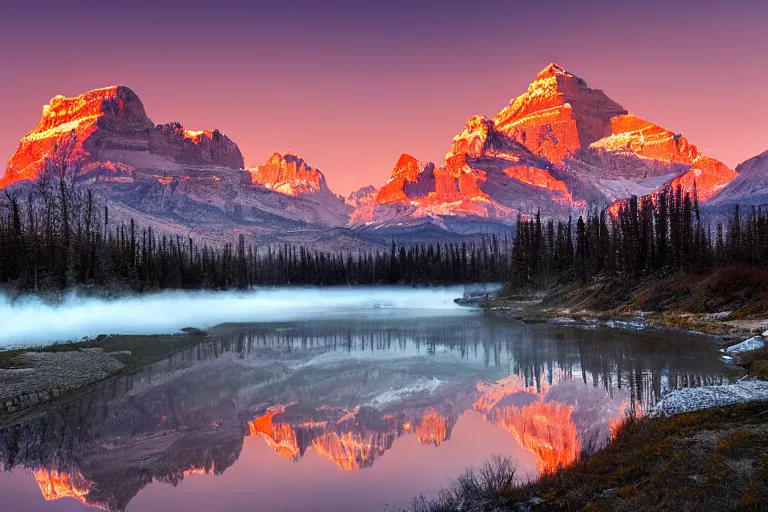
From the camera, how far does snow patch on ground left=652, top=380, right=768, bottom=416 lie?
1745 cm

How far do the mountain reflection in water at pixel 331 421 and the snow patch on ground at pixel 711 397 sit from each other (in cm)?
221

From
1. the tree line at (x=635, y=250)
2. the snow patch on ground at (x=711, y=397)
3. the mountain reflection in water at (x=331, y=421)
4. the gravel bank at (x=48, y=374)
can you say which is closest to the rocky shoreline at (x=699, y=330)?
the snow patch on ground at (x=711, y=397)

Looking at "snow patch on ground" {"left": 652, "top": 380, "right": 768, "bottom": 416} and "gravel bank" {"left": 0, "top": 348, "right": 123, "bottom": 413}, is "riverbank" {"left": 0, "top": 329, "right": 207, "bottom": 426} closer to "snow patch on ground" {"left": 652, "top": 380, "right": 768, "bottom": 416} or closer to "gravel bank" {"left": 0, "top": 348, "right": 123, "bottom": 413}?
"gravel bank" {"left": 0, "top": 348, "right": 123, "bottom": 413}

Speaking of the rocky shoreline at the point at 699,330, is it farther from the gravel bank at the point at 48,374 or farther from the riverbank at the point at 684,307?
the gravel bank at the point at 48,374

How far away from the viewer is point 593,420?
22109 mm

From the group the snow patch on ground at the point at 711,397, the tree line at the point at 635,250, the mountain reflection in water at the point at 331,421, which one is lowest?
the mountain reflection in water at the point at 331,421

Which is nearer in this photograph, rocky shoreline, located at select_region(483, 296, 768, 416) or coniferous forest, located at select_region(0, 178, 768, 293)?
rocky shoreline, located at select_region(483, 296, 768, 416)

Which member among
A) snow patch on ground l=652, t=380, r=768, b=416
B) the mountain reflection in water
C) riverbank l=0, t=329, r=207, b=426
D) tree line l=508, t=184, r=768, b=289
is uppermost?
tree line l=508, t=184, r=768, b=289

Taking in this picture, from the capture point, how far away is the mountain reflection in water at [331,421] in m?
17.4

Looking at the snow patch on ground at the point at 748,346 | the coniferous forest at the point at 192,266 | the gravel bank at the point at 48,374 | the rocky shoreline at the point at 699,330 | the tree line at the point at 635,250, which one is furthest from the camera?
the tree line at the point at 635,250

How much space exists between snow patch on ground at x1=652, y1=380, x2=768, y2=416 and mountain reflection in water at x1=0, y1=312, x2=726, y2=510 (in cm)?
221

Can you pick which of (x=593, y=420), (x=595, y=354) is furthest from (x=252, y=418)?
(x=595, y=354)

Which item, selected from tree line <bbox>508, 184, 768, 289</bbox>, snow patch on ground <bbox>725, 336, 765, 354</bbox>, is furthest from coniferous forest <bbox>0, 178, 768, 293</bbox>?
snow patch on ground <bbox>725, 336, 765, 354</bbox>

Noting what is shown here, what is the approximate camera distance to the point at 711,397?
1825cm
